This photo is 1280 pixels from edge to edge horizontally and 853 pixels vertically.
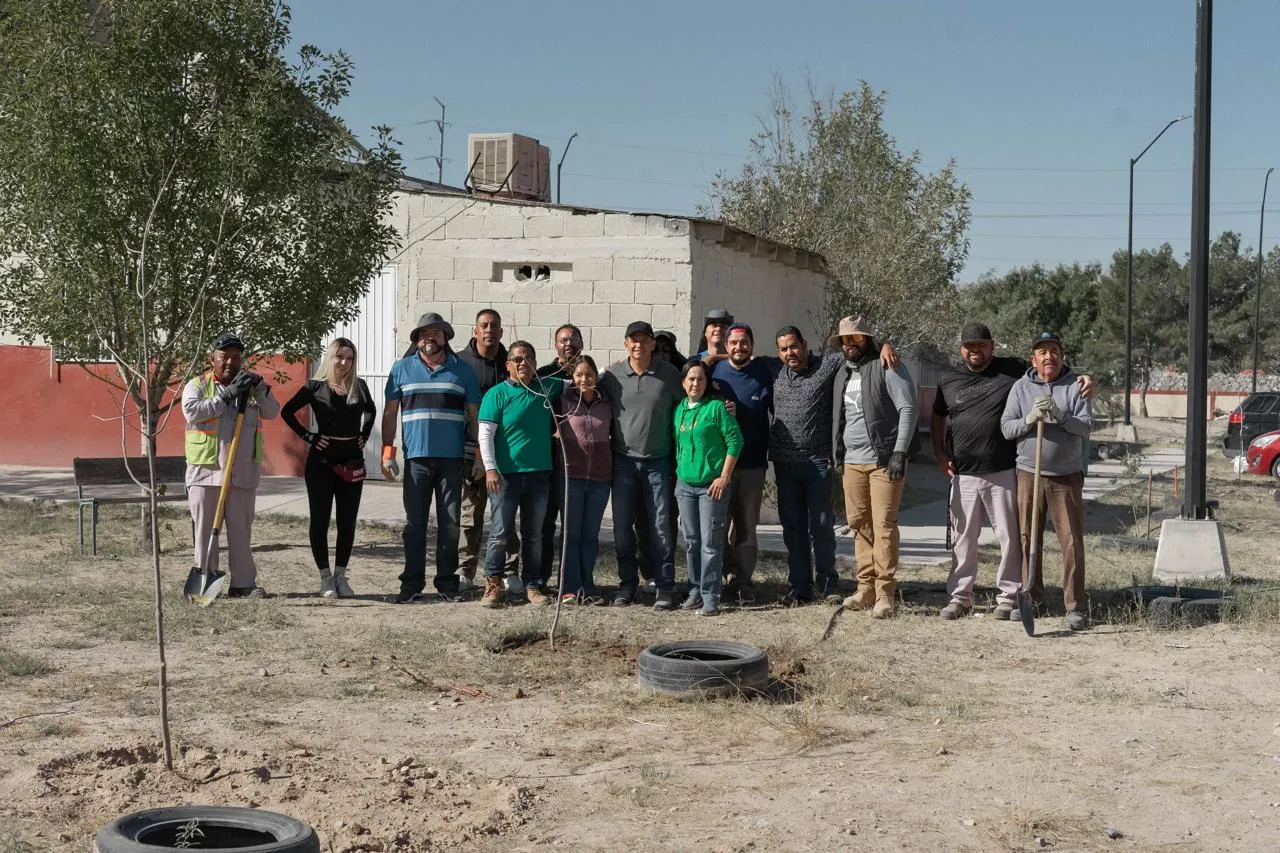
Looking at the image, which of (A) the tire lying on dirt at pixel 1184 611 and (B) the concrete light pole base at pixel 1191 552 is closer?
(A) the tire lying on dirt at pixel 1184 611

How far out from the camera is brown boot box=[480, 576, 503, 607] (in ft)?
30.3

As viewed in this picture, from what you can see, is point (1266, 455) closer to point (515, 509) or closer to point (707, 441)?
point (707, 441)

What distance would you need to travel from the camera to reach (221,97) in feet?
33.8

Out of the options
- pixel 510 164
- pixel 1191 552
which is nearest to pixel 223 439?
pixel 1191 552

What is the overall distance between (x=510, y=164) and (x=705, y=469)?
10398 mm

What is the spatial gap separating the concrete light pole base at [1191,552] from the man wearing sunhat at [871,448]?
280 centimetres

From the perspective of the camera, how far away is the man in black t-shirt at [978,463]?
29.1ft

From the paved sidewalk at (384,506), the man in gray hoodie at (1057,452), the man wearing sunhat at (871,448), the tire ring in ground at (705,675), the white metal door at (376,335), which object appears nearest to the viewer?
the tire ring in ground at (705,675)

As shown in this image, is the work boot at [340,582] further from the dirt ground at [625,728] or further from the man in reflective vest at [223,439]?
the man in reflective vest at [223,439]

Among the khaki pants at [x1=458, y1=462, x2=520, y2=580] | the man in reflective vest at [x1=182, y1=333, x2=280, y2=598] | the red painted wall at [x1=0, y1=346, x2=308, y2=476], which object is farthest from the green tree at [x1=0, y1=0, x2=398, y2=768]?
the red painted wall at [x1=0, y1=346, x2=308, y2=476]

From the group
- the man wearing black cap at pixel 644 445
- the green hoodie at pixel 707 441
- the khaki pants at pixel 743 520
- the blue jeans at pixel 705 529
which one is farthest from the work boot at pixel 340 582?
the khaki pants at pixel 743 520

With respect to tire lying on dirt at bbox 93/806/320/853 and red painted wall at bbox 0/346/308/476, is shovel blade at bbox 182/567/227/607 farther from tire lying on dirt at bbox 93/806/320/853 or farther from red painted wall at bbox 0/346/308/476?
red painted wall at bbox 0/346/308/476

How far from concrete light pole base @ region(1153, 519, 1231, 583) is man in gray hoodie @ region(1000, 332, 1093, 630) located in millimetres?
2167

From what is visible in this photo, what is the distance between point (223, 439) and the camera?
9234 millimetres
